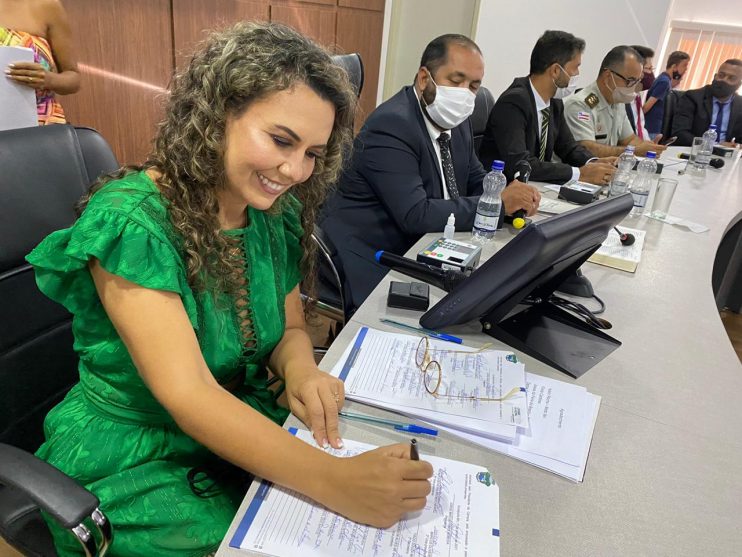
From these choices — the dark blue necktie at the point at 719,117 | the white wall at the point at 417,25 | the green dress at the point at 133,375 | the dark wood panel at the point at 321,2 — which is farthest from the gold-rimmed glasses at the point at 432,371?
the dark blue necktie at the point at 719,117

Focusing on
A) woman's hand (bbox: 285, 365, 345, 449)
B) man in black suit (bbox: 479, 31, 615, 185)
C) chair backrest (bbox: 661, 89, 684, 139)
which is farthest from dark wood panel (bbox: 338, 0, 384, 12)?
woman's hand (bbox: 285, 365, 345, 449)

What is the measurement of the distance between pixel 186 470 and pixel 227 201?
48 centimetres

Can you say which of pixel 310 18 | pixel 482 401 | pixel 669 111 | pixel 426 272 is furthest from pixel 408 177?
pixel 669 111

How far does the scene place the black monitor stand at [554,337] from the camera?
1.12 m

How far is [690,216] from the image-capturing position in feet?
7.72

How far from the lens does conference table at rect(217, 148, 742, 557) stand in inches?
29.0

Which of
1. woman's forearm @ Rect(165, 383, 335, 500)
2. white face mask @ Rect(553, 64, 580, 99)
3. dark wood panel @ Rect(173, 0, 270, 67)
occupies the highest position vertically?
dark wood panel @ Rect(173, 0, 270, 67)

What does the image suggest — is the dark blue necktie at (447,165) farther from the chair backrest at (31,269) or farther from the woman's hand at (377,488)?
the woman's hand at (377,488)

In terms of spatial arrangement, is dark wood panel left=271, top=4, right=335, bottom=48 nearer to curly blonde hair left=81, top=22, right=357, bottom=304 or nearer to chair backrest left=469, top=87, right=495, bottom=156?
chair backrest left=469, top=87, right=495, bottom=156

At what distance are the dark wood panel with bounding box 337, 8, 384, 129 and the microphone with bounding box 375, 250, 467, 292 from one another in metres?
2.80

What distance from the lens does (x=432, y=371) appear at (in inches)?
40.3

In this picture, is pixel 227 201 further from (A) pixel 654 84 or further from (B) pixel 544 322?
(A) pixel 654 84

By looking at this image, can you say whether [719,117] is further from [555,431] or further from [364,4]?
[555,431]

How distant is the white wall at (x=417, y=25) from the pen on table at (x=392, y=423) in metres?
4.60
